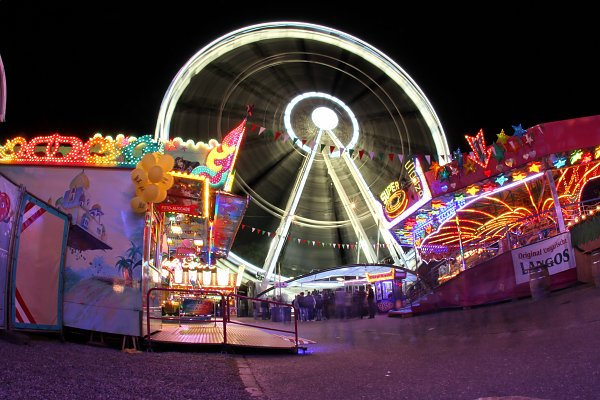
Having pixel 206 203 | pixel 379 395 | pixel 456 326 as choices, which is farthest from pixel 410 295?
pixel 379 395

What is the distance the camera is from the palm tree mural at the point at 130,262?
6.07 meters

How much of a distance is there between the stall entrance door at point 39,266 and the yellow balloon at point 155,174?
4.25ft

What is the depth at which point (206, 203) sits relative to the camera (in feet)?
32.9

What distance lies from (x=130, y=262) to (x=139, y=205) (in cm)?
76

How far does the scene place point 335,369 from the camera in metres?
5.00

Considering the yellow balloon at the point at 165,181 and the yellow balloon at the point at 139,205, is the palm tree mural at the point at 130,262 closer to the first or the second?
the yellow balloon at the point at 139,205

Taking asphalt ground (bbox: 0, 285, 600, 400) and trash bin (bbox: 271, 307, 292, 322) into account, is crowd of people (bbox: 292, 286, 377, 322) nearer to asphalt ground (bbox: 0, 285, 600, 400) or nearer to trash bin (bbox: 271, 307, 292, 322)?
trash bin (bbox: 271, 307, 292, 322)

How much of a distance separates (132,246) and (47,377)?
3.17 metres

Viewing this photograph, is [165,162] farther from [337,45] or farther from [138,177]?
[337,45]

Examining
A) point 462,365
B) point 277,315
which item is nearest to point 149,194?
point 462,365

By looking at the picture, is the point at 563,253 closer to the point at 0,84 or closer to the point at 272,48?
the point at 0,84

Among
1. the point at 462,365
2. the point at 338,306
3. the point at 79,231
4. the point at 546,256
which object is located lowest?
the point at 462,365

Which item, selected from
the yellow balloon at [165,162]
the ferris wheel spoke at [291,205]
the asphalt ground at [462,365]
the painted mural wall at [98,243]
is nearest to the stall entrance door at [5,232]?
the painted mural wall at [98,243]

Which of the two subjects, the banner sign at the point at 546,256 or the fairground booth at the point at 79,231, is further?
the banner sign at the point at 546,256
